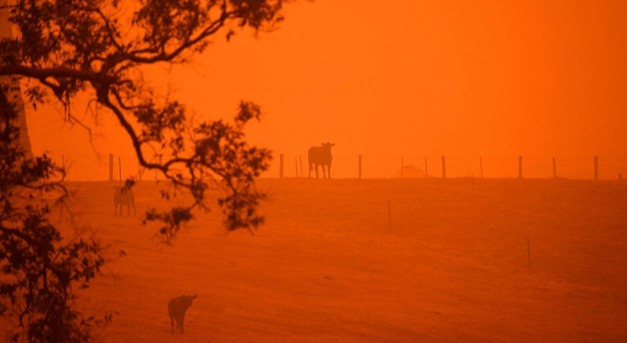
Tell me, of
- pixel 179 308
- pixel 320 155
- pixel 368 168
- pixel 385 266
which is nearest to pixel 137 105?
pixel 179 308

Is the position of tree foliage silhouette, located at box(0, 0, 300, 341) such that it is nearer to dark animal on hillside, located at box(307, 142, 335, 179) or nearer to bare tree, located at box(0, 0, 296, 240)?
bare tree, located at box(0, 0, 296, 240)

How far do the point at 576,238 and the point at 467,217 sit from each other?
485cm

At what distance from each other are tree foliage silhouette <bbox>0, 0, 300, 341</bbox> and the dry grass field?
985 millimetres

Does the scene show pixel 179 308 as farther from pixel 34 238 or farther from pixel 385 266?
pixel 385 266

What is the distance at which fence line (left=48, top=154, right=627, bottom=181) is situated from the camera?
1803 inches

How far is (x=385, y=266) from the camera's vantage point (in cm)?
2544

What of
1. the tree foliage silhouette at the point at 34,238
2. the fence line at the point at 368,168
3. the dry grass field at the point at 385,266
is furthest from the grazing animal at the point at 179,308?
the tree foliage silhouette at the point at 34,238

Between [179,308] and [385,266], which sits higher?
[179,308]

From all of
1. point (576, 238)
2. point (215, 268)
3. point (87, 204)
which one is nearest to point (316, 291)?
point (215, 268)

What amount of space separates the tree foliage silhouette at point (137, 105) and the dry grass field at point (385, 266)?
0.99 meters

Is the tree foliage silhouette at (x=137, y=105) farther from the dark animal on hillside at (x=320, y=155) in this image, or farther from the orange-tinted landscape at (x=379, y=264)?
the dark animal on hillside at (x=320, y=155)

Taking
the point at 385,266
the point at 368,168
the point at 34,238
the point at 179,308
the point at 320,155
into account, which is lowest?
the point at 385,266

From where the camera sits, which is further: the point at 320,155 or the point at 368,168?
the point at 368,168

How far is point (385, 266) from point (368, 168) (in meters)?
70.5
